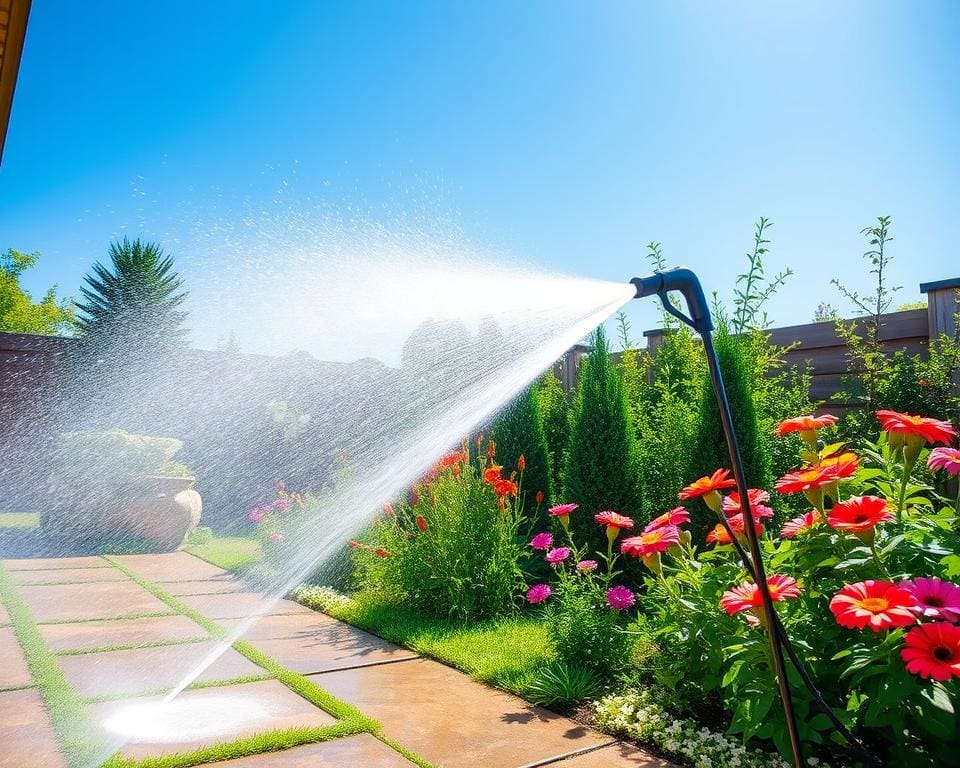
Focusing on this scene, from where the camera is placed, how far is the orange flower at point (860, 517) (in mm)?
1809

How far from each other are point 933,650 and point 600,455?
3073 millimetres

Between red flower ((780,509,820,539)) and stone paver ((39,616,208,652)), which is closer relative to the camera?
red flower ((780,509,820,539))

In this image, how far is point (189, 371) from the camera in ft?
39.7

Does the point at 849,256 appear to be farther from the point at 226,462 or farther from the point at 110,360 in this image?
the point at 110,360

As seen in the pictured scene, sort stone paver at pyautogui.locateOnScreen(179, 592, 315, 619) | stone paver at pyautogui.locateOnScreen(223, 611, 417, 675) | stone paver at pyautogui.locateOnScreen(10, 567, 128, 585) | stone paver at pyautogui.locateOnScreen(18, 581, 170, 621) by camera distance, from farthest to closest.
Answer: stone paver at pyautogui.locateOnScreen(10, 567, 128, 585) < stone paver at pyautogui.locateOnScreen(179, 592, 315, 619) < stone paver at pyautogui.locateOnScreen(18, 581, 170, 621) < stone paver at pyautogui.locateOnScreen(223, 611, 417, 675)

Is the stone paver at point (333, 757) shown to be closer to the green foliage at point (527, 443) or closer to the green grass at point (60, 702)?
the green grass at point (60, 702)

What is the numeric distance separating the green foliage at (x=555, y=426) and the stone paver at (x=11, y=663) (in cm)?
389

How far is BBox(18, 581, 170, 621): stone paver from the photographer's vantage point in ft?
13.7

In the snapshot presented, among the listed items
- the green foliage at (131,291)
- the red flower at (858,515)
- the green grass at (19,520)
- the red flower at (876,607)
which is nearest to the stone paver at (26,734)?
the red flower at (876,607)

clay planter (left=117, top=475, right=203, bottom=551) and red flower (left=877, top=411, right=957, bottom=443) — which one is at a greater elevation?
red flower (left=877, top=411, right=957, bottom=443)

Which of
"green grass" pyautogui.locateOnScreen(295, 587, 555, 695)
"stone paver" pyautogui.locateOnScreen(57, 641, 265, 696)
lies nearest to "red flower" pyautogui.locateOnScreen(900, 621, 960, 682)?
"green grass" pyautogui.locateOnScreen(295, 587, 555, 695)

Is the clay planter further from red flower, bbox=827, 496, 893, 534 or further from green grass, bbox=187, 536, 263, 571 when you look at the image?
red flower, bbox=827, 496, 893, 534

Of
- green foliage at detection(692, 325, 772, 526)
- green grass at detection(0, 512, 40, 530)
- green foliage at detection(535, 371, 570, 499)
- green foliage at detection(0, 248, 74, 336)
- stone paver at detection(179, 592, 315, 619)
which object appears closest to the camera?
green foliage at detection(692, 325, 772, 526)

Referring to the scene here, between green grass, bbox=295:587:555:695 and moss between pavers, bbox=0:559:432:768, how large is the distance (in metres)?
0.70
